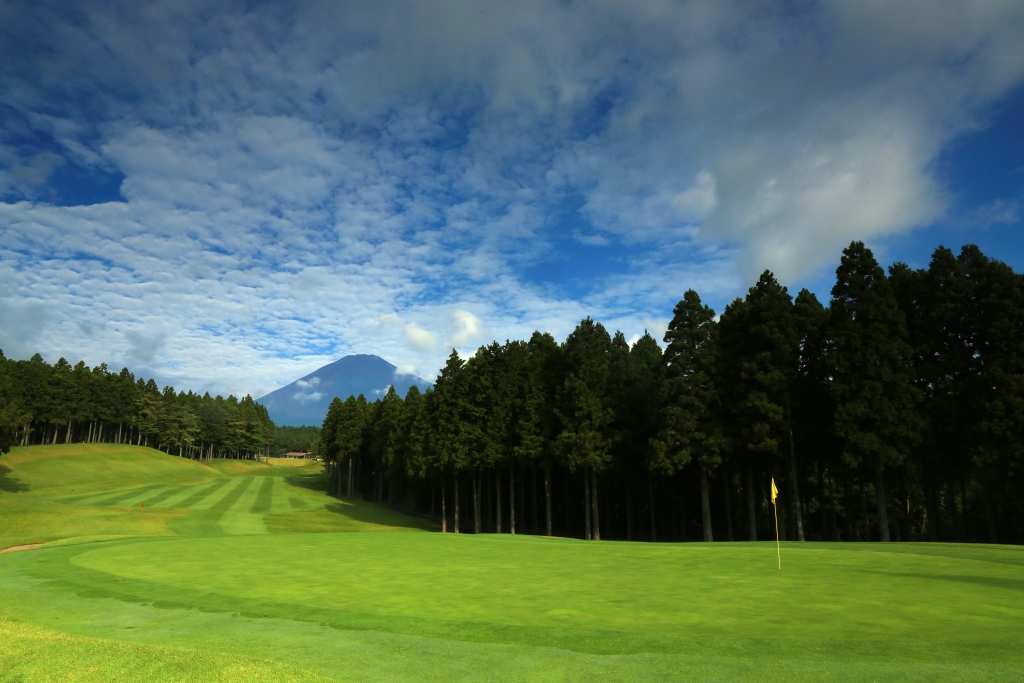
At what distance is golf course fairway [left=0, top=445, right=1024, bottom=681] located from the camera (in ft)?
24.6

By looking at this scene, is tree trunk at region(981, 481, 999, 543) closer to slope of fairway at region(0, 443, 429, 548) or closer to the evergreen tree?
the evergreen tree

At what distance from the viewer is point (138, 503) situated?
5197cm

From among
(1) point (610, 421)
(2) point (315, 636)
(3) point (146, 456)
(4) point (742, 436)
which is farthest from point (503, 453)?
(3) point (146, 456)

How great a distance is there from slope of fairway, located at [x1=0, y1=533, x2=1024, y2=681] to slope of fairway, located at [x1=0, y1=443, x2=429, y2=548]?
16.7m

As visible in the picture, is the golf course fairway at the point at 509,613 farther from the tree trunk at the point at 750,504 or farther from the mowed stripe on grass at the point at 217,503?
the mowed stripe on grass at the point at 217,503

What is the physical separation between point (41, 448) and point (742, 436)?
10094 cm

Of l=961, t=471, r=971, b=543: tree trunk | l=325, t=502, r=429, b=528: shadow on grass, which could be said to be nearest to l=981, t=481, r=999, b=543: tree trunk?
l=961, t=471, r=971, b=543: tree trunk

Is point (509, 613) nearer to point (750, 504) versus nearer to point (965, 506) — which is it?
point (750, 504)

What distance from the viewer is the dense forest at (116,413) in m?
92.6

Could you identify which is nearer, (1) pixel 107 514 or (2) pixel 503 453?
(1) pixel 107 514

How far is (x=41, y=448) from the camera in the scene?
86.6 m

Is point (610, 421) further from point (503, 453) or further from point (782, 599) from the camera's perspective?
point (782, 599)

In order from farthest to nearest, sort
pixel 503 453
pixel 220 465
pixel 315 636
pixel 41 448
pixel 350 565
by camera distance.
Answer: pixel 220 465
pixel 41 448
pixel 503 453
pixel 350 565
pixel 315 636

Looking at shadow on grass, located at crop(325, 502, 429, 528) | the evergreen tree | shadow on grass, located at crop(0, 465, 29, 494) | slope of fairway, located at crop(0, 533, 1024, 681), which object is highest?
the evergreen tree
